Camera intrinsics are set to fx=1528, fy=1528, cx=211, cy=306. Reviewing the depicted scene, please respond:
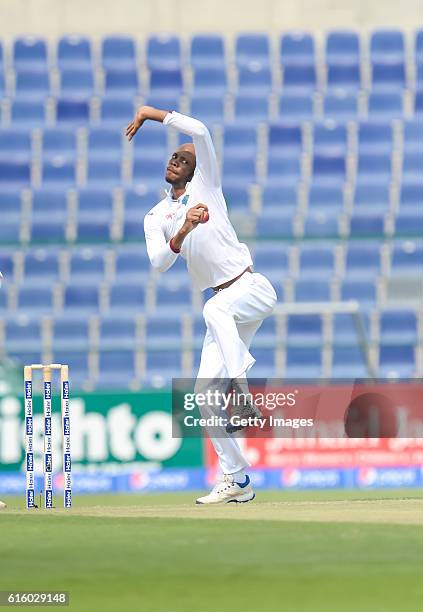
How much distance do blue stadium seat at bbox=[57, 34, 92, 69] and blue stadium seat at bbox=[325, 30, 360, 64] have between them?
329 cm

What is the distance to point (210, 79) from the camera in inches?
806

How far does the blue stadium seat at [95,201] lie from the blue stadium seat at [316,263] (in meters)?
2.54

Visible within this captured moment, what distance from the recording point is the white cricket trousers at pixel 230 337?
8.42m

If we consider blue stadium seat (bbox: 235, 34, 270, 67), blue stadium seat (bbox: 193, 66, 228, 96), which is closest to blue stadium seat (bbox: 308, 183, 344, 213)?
blue stadium seat (bbox: 193, 66, 228, 96)

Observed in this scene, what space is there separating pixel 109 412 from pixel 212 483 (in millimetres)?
1184

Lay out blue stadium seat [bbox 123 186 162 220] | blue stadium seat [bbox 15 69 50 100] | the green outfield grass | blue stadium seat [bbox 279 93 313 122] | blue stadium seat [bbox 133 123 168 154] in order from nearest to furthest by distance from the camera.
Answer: the green outfield grass < blue stadium seat [bbox 123 186 162 220] < blue stadium seat [bbox 133 123 168 154] < blue stadium seat [bbox 279 93 313 122] < blue stadium seat [bbox 15 69 50 100]

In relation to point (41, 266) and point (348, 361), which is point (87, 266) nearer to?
point (41, 266)

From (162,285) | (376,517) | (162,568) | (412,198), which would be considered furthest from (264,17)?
(162,568)

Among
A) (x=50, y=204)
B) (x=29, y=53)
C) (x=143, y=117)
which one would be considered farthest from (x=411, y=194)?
(x=143, y=117)

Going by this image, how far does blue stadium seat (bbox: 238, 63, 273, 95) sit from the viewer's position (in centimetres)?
2036

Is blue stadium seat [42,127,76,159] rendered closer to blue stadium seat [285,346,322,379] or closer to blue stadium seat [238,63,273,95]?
blue stadium seat [238,63,273,95]

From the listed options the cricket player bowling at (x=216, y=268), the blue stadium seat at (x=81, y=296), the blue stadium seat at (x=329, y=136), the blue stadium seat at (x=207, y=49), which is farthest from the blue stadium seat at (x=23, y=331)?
the cricket player bowling at (x=216, y=268)

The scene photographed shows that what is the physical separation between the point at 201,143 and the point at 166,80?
12440 millimetres

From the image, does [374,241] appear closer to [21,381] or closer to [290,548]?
[21,381]
